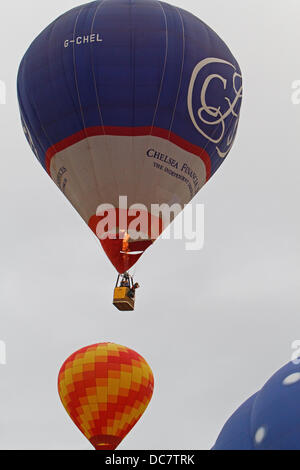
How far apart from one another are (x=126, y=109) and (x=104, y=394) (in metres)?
8.72

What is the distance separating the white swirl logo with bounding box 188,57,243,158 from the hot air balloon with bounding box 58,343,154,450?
727cm

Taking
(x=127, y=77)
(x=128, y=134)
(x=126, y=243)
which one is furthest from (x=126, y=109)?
(x=126, y=243)

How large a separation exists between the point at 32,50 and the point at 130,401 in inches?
372

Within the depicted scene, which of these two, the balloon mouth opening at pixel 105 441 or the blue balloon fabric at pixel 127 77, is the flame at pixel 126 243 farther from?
the balloon mouth opening at pixel 105 441

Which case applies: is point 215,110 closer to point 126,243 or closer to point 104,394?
point 126,243

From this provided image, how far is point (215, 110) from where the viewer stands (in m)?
16.9

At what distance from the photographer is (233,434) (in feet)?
28.9

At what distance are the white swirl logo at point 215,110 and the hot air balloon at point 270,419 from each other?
8486 millimetres

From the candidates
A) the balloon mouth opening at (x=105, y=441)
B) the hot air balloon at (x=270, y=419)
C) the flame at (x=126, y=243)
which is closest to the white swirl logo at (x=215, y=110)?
the flame at (x=126, y=243)

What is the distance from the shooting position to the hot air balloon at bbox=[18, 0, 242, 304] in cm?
1633
